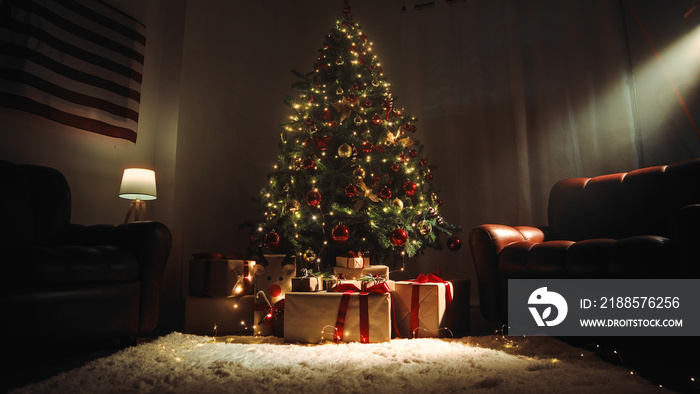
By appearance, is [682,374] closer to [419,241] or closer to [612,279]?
[612,279]

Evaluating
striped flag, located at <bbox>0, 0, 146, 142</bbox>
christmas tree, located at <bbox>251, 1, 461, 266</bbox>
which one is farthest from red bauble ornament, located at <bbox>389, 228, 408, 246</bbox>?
striped flag, located at <bbox>0, 0, 146, 142</bbox>

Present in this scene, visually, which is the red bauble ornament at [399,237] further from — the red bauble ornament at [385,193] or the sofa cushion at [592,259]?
the sofa cushion at [592,259]

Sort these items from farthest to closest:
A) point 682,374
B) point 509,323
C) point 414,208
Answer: point 414,208, point 509,323, point 682,374

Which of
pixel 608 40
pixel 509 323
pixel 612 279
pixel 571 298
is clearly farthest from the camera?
pixel 608 40

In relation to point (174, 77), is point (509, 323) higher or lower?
lower

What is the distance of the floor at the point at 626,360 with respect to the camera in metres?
1.30

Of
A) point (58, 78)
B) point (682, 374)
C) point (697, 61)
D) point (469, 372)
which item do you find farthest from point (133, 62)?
point (697, 61)

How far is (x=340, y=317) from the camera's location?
1.88m

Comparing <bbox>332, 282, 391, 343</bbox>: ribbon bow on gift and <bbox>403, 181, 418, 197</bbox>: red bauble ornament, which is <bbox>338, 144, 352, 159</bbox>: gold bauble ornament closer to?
<bbox>403, 181, 418, 197</bbox>: red bauble ornament

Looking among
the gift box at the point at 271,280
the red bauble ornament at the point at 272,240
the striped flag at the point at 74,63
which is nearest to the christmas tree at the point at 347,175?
the red bauble ornament at the point at 272,240

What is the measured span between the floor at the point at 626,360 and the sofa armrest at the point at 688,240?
0.25m

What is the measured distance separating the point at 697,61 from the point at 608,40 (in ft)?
2.00

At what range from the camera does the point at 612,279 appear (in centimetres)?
158

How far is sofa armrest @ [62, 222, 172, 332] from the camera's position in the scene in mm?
1861
